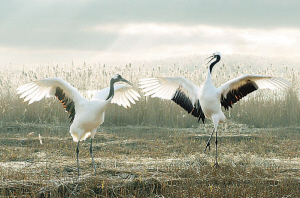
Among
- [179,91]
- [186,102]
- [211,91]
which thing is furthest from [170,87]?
[211,91]

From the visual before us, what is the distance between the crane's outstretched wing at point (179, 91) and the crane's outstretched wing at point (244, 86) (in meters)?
0.54

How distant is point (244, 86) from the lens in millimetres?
6656

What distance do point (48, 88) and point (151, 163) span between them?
188cm

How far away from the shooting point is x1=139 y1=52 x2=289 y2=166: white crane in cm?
646

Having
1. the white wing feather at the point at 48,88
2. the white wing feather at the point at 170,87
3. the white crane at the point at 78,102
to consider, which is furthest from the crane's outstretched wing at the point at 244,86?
the white wing feather at the point at 48,88

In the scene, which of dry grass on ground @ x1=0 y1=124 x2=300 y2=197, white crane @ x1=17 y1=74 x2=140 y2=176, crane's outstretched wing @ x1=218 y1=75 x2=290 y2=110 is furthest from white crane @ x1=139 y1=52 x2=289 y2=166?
white crane @ x1=17 y1=74 x2=140 y2=176

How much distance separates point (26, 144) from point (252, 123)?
5.81 metres

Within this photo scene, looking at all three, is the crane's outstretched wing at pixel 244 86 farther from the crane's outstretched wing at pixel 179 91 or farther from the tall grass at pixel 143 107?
the tall grass at pixel 143 107

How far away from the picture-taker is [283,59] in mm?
33125

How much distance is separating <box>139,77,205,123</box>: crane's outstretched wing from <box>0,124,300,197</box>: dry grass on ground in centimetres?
80

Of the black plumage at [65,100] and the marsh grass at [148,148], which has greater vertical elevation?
the black plumage at [65,100]

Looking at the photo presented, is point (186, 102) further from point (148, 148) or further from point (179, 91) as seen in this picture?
point (148, 148)

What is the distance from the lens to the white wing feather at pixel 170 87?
7.01m

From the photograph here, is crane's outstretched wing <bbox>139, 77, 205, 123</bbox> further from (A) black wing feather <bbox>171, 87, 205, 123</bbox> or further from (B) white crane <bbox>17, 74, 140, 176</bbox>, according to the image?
(B) white crane <bbox>17, 74, 140, 176</bbox>
